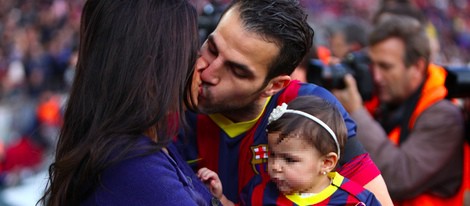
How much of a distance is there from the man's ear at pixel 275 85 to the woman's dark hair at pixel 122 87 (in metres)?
0.46

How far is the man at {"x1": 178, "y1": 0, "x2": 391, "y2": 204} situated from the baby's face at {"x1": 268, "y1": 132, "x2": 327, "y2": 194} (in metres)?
0.16

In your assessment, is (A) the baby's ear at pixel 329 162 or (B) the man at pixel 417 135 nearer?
(A) the baby's ear at pixel 329 162

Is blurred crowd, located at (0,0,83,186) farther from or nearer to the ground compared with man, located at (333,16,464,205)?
nearer to the ground

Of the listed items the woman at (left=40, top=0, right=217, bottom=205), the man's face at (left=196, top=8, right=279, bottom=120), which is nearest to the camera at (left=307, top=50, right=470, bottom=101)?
the man's face at (left=196, top=8, right=279, bottom=120)

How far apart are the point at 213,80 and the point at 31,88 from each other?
10.2 metres

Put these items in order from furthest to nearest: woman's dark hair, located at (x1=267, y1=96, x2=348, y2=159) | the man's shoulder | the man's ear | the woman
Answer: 1. the man's shoulder
2. the man's ear
3. woman's dark hair, located at (x1=267, y1=96, x2=348, y2=159)
4. the woman

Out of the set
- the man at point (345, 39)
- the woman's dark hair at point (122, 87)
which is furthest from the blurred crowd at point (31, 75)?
the woman's dark hair at point (122, 87)

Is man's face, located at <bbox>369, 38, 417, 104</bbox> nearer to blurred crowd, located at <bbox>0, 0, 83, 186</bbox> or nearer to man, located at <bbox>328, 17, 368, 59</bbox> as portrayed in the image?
man, located at <bbox>328, 17, 368, 59</bbox>

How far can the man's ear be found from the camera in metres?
2.16

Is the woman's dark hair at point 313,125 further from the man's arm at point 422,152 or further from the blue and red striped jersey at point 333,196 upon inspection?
the man's arm at point 422,152

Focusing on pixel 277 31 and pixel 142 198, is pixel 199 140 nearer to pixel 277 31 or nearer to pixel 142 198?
pixel 277 31

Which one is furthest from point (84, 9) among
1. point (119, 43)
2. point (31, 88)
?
point (31, 88)

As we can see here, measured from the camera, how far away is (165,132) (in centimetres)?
171

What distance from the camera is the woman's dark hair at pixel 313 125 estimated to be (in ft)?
6.23
